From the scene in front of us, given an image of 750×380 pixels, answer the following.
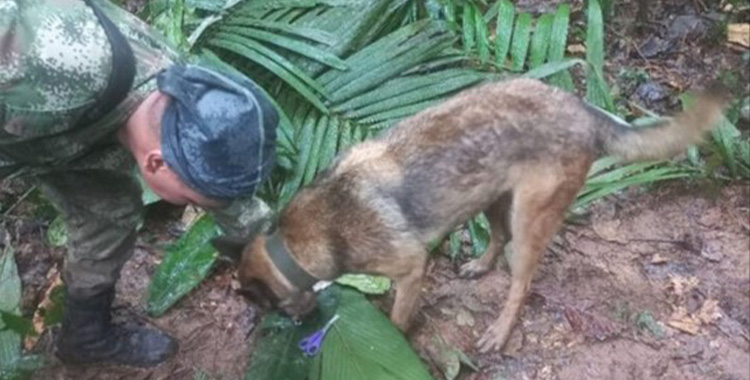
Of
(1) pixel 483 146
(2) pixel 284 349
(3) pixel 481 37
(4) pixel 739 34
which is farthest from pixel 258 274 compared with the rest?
(4) pixel 739 34

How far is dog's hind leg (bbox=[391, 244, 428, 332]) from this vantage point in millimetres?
3869

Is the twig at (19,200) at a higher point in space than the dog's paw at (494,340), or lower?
higher

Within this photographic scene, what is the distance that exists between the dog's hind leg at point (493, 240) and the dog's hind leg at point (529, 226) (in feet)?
0.88

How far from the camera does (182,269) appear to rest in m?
4.58

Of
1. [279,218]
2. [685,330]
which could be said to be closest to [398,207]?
[279,218]

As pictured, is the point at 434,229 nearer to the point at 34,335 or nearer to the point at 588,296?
the point at 588,296

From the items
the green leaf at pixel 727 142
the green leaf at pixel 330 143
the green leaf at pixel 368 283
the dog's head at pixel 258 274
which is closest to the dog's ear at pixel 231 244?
the dog's head at pixel 258 274

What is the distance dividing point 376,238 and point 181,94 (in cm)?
116

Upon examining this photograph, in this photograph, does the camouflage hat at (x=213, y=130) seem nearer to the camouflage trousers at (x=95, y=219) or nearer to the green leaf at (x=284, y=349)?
the camouflage trousers at (x=95, y=219)

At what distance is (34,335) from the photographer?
429 cm

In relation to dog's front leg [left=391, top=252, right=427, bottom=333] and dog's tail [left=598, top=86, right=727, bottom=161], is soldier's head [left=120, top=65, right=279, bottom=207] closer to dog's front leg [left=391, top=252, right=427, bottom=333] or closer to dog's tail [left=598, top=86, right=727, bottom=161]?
dog's front leg [left=391, top=252, right=427, bottom=333]

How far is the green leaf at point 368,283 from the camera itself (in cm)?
440

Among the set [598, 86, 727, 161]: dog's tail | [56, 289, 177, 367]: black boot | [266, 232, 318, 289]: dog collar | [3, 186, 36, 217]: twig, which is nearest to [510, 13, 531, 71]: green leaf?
[598, 86, 727, 161]: dog's tail

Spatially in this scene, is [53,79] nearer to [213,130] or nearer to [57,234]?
[213,130]
